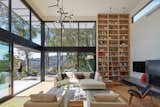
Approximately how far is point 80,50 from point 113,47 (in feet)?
6.67

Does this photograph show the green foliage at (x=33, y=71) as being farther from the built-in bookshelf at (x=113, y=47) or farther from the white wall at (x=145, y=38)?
the white wall at (x=145, y=38)

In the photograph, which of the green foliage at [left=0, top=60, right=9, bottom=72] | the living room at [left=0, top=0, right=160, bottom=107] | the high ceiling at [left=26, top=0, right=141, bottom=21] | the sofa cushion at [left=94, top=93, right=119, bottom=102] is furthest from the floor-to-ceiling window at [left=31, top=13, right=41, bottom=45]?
the sofa cushion at [left=94, top=93, right=119, bottom=102]

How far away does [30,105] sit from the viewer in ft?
12.5

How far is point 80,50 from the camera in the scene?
13.3 m

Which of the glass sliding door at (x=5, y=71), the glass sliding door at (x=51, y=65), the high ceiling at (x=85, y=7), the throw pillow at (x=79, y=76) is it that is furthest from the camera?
the glass sliding door at (x=51, y=65)

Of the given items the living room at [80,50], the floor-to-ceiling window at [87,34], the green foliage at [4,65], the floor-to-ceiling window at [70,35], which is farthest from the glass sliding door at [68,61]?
the green foliage at [4,65]

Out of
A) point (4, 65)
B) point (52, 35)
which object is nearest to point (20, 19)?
point (4, 65)

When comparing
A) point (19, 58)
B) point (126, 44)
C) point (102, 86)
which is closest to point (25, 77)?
point (19, 58)

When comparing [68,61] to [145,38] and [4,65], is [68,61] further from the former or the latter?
[4,65]

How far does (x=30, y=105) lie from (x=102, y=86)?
5.53 metres

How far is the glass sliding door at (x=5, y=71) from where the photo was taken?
276 inches

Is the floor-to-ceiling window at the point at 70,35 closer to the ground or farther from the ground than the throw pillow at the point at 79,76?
farther from the ground

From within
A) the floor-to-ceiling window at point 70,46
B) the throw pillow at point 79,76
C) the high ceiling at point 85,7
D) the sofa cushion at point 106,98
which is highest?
the high ceiling at point 85,7

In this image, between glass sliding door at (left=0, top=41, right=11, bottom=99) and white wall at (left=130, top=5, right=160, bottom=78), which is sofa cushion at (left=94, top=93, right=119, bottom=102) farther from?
white wall at (left=130, top=5, right=160, bottom=78)
